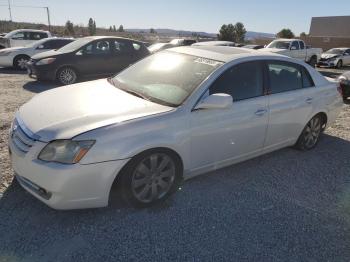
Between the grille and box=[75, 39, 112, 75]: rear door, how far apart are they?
6850 mm

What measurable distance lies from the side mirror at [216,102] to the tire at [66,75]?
7.21 metres

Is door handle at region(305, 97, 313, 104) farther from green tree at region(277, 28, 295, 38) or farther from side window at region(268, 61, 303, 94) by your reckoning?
green tree at region(277, 28, 295, 38)

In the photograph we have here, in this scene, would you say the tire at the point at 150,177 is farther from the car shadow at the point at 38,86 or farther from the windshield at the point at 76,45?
the windshield at the point at 76,45

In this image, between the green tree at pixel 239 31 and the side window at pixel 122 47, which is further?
the green tree at pixel 239 31

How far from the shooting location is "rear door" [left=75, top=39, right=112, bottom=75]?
993 centimetres

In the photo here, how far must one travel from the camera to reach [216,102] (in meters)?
3.46

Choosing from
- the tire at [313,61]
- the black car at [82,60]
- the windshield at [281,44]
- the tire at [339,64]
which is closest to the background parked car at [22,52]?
the black car at [82,60]

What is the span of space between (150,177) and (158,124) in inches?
21.0

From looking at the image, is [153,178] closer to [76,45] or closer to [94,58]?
[94,58]

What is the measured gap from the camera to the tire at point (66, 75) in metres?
9.74

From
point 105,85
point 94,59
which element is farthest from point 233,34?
point 105,85

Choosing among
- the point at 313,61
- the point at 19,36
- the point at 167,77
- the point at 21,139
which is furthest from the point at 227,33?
the point at 21,139

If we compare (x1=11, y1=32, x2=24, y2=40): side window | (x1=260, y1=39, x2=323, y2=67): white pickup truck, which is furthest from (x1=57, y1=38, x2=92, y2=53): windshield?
(x1=260, y1=39, x2=323, y2=67): white pickup truck

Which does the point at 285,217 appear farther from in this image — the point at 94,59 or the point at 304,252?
the point at 94,59
